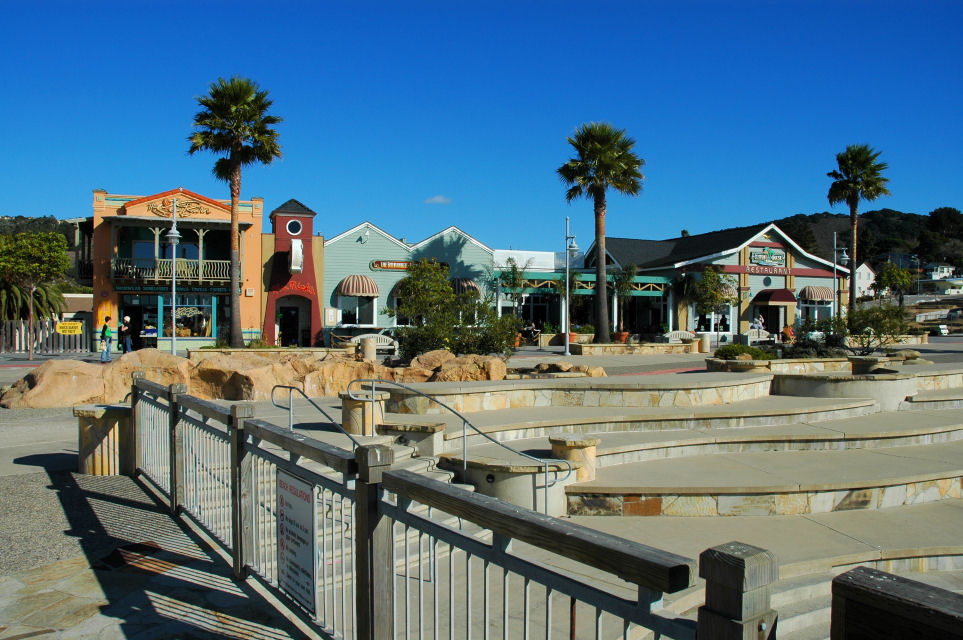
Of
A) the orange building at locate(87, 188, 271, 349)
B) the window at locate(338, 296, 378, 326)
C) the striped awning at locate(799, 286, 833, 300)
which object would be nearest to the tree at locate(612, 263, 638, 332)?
the striped awning at locate(799, 286, 833, 300)

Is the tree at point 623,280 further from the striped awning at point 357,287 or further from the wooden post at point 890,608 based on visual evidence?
the wooden post at point 890,608

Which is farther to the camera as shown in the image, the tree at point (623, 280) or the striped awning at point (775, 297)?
the striped awning at point (775, 297)

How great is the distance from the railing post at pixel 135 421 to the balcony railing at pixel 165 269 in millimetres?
26627

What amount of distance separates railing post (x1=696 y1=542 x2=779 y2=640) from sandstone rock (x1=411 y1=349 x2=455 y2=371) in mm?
13451

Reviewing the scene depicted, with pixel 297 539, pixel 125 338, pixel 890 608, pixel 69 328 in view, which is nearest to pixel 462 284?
pixel 125 338

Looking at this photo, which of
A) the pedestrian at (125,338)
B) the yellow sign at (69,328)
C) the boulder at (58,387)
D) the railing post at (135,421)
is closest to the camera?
the railing post at (135,421)

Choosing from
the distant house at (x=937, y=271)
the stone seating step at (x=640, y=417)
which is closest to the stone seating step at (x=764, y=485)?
the stone seating step at (x=640, y=417)

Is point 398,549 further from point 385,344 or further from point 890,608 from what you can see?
point 385,344

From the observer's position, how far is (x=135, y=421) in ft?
26.3

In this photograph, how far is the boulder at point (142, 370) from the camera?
14742 millimetres

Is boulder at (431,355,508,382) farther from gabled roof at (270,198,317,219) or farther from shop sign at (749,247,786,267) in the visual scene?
shop sign at (749,247,786,267)

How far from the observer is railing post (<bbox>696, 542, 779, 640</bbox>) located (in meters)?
1.76

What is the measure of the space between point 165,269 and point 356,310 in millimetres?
9685

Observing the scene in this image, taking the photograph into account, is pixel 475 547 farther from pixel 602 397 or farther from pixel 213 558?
pixel 602 397
